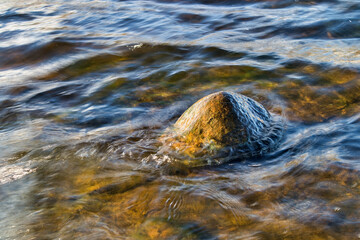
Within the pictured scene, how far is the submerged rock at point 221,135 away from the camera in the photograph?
3.70 meters

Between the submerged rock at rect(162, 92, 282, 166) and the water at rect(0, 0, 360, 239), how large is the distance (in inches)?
5.9

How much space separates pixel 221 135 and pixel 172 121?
0.93 metres

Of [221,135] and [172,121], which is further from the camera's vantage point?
[172,121]

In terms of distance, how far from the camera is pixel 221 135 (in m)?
3.74

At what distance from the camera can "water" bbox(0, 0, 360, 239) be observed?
115 inches

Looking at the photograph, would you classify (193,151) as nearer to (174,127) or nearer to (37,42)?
(174,127)

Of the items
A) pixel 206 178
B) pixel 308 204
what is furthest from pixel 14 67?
pixel 308 204

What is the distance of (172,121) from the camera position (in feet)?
14.8

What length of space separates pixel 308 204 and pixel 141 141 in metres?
1.88

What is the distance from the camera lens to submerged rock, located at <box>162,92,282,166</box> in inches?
146

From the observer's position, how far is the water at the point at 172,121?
2.93 meters

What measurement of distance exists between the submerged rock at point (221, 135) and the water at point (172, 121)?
149mm

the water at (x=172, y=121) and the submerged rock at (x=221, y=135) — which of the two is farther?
the submerged rock at (x=221, y=135)

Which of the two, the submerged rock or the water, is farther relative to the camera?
the submerged rock
